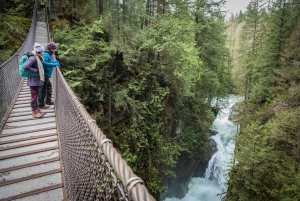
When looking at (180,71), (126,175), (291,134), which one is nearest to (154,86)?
(180,71)

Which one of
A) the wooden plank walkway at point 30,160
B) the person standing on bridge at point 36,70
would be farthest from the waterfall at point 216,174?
the person standing on bridge at point 36,70

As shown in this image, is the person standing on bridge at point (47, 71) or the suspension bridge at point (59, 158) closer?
the suspension bridge at point (59, 158)

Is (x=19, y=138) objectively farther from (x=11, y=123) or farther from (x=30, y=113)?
(x=30, y=113)

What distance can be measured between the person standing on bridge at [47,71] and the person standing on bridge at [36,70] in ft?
0.50

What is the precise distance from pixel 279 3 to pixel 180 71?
36.1 ft

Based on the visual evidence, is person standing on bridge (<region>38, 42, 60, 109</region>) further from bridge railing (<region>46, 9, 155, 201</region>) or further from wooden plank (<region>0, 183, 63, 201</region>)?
wooden plank (<region>0, 183, 63, 201</region>)

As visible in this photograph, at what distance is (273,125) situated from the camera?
29.1 ft

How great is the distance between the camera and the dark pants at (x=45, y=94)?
14.0ft

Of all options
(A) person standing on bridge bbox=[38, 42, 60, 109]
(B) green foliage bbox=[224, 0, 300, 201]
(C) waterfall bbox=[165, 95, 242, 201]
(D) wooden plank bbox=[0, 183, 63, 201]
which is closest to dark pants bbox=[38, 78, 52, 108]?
(A) person standing on bridge bbox=[38, 42, 60, 109]

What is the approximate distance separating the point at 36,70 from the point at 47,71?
0.42 metres

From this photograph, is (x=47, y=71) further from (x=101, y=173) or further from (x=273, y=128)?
(x=273, y=128)

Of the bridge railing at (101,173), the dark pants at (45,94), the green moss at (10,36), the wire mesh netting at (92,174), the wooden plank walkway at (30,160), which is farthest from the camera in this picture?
the green moss at (10,36)

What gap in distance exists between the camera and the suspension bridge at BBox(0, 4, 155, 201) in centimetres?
106

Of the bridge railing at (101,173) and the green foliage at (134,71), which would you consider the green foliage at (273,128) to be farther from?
the bridge railing at (101,173)
